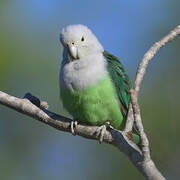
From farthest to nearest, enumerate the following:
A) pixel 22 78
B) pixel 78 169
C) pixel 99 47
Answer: pixel 22 78 → pixel 78 169 → pixel 99 47

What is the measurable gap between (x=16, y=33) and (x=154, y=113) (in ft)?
8.56

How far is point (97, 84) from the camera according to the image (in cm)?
520

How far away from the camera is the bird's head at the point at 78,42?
534cm

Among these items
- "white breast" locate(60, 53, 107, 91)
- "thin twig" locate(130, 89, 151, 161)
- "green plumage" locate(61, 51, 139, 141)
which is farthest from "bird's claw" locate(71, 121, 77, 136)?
"thin twig" locate(130, 89, 151, 161)

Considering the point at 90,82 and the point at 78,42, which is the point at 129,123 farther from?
the point at 78,42

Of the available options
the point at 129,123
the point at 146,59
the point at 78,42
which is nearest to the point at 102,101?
the point at 78,42

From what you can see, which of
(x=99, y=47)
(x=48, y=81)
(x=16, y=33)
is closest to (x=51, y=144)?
(x=48, y=81)

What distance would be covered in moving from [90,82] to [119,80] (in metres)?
0.38

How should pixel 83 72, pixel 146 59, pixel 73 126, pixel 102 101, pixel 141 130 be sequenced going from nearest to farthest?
A: pixel 141 130
pixel 146 59
pixel 73 126
pixel 102 101
pixel 83 72

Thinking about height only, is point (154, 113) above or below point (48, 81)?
below

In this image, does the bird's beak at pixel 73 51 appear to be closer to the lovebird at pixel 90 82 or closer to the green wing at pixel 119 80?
the lovebird at pixel 90 82

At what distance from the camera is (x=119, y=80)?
5.45 m

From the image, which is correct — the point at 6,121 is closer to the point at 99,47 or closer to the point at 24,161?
the point at 24,161

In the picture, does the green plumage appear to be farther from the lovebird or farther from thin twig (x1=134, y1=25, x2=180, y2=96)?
thin twig (x1=134, y1=25, x2=180, y2=96)
